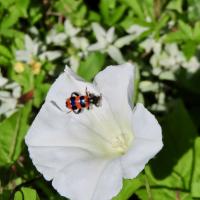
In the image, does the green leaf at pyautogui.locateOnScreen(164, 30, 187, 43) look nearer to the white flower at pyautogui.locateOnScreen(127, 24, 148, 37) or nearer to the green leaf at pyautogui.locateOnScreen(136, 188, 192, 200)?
the white flower at pyautogui.locateOnScreen(127, 24, 148, 37)

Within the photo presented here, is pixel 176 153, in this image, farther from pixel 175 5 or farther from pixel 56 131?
pixel 175 5

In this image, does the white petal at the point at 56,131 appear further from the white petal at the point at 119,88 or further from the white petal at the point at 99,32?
the white petal at the point at 99,32

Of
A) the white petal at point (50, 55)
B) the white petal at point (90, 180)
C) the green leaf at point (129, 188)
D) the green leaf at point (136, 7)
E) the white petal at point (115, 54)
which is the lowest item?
the green leaf at point (129, 188)

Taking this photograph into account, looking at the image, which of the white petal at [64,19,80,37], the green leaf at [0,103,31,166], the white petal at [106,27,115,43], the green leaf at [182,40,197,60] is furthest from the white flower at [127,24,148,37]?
the green leaf at [0,103,31,166]

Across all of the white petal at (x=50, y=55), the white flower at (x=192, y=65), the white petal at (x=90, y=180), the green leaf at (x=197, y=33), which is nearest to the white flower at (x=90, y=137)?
the white petal at (x=90, y=180)

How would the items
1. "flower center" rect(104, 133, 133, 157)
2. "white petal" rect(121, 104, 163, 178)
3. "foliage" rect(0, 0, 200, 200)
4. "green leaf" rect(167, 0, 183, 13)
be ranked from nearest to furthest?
1. "white petal" rect(121, 104, 163, 178)
2. "flower center" rect(104, 133, 133, 157)
3. "foliage" rect(0, 0, 200, 200)
4. "green leaf" rect(167, 0, 183, 13)

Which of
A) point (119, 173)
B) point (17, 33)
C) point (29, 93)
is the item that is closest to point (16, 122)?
point (29, 93)

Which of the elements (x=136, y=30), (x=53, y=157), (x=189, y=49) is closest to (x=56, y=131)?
(x=53, y=157)
